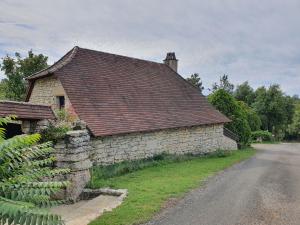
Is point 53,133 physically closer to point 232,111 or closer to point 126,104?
point 126,104

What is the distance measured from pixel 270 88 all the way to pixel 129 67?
3502 cm

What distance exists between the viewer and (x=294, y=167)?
16828 millimetres

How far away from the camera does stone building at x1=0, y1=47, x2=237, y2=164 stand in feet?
49.5

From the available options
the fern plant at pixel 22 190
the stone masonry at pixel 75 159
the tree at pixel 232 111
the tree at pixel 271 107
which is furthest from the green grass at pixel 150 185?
the tree at pixel 271 107

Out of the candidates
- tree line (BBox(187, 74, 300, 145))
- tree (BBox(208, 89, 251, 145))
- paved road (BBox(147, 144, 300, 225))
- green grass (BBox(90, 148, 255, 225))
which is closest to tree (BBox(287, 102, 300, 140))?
tree line (BBox(187, 74, 300, 145))

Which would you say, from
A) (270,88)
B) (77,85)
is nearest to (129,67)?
(77,85)

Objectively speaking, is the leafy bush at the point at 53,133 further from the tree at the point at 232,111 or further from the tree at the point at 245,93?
the tree at the point at 245,93

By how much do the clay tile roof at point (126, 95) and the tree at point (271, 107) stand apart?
2835 cm

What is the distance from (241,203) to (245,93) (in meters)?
49.3

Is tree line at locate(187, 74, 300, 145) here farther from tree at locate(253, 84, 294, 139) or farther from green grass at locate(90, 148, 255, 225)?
green grass at locate(90, 148, 255, 225)

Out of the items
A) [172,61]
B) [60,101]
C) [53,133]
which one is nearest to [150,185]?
[53,133]

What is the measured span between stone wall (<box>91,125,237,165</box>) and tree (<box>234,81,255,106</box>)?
32044 millimetres

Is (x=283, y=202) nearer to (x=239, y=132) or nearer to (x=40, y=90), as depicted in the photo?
(x=40, y=90)

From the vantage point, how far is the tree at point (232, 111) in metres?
28.0
